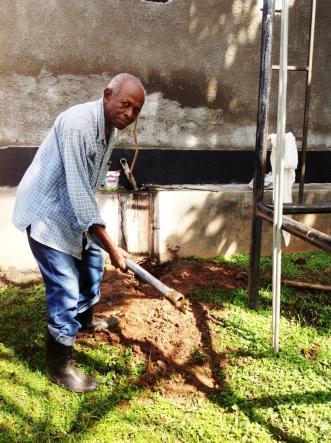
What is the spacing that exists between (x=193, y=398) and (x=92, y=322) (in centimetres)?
119

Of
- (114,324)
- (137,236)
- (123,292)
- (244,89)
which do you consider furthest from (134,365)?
(244,89)

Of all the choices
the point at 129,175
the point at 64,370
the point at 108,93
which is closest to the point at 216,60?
the point at 129,175

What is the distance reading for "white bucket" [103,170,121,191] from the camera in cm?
523

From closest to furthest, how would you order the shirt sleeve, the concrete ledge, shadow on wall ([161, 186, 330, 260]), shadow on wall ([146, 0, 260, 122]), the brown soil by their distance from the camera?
1. the shirt sleeve
2. the brown soil
3. the concrete ledge
4. shadow on wall ([146, 0, 260, 122])
5. shadow on wall ([161, 186, 330, 260])

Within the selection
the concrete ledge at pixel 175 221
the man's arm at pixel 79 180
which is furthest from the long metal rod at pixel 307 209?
the concrete ledge at pixel 175 221

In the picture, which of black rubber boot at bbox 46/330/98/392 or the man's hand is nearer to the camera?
the man's hand

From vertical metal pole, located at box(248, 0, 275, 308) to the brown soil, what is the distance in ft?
1.78

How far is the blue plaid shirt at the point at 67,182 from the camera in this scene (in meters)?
2.47

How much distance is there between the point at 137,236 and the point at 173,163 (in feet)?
3.91

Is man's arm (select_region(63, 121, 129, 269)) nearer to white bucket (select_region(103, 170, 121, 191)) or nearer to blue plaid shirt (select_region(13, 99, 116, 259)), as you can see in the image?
blue plaid shirt (select_region(13, 99, 116, 259))

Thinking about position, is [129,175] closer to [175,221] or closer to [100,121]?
[175,221]

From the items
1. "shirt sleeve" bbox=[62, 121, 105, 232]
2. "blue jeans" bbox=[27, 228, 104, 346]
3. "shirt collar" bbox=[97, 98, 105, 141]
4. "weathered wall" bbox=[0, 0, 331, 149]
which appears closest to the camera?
"shirt sleeve" bbox=[62, 121, 105, 232]

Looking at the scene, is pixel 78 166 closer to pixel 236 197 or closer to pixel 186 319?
pixel 186 319

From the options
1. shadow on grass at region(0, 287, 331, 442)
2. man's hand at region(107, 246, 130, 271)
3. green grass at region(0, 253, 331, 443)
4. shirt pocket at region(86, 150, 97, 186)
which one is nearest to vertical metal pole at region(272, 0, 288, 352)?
green grass at region(0, 253, 331, 443)
